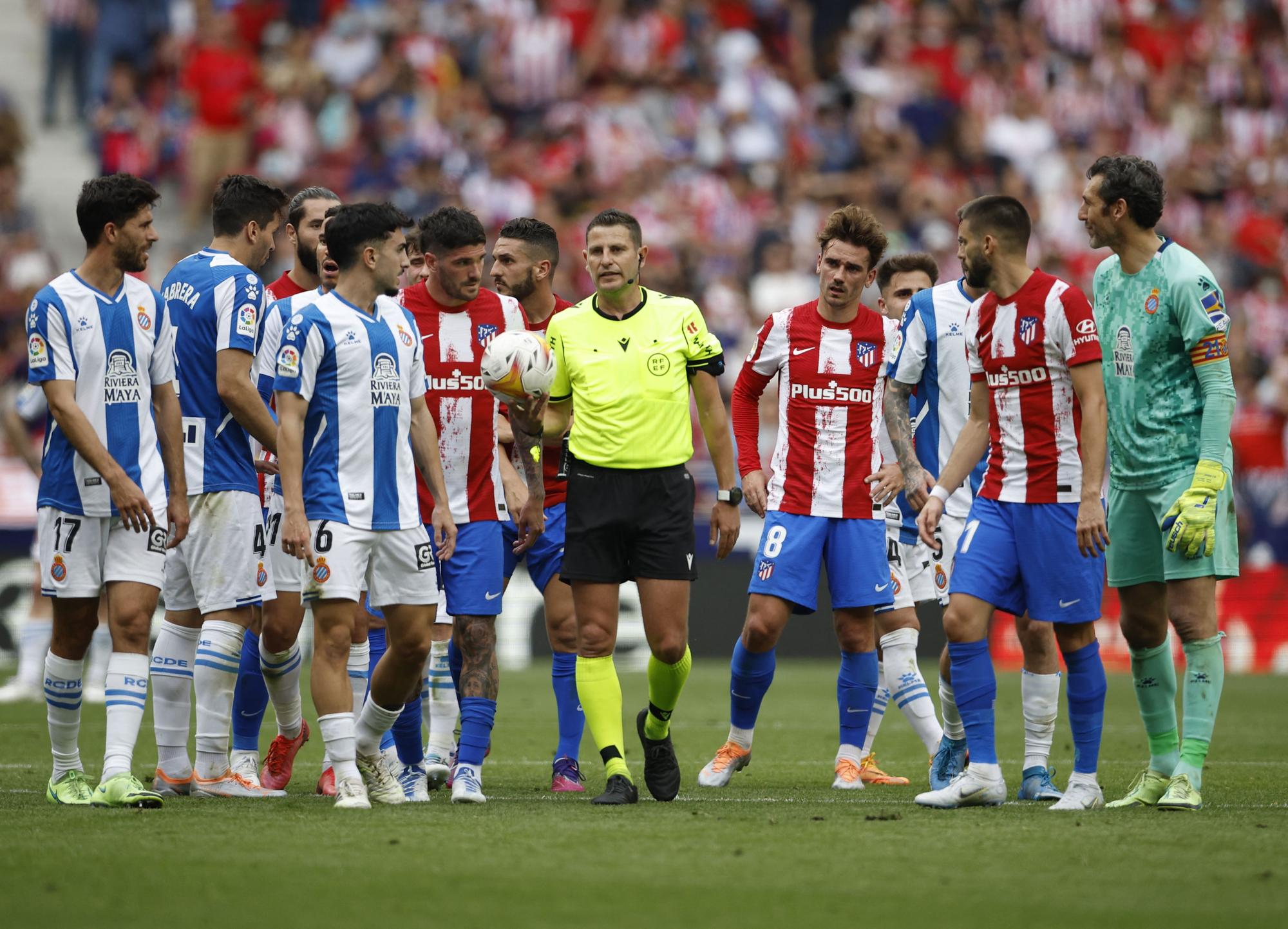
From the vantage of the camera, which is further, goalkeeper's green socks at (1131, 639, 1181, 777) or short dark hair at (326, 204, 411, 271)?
goalkeeper's green socks at (1131, 639, 1181, 777)

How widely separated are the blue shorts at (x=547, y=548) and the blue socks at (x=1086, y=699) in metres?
2.29

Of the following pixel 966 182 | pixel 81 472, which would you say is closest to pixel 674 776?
pixel 81 472

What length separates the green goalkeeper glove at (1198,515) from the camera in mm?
6875

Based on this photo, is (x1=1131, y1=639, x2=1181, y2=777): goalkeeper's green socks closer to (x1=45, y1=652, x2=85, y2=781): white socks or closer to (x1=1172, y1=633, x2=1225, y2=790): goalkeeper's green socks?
(x1=1172, y1=633, x2=1225, y2=790): goalkeeper's green socks

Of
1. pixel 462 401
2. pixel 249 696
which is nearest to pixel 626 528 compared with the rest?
pixel 462 401

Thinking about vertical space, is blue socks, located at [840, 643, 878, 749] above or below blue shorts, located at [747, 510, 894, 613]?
below

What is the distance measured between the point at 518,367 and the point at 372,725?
1679mm

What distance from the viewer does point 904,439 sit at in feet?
26.7

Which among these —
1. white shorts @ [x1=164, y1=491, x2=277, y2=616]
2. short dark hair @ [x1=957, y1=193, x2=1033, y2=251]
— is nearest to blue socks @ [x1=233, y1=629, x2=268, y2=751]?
white shorts @ [x1=164, y1=491, x2=277, y2=616]

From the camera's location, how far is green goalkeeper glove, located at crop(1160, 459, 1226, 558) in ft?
22.6

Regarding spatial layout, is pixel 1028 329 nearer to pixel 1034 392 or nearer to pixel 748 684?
pixel 1034 392

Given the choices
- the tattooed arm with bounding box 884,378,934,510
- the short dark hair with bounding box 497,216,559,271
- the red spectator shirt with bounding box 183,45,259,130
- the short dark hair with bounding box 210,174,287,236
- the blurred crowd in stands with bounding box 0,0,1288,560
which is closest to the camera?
the short dark hair with bounding box 210,174,287,236

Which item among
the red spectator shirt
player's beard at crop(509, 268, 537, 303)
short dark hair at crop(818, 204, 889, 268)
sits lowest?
player's beard at crop(509, 268, 537, 303)

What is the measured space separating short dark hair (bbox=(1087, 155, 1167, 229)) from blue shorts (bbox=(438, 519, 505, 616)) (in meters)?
3.22
